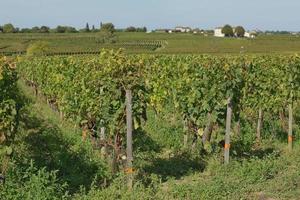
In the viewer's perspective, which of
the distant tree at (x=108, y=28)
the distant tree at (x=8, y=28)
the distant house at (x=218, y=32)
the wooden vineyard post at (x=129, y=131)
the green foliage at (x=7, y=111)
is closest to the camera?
the green foliage at (x=7, y=111)


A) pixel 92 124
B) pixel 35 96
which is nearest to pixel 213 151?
pixel 92 124

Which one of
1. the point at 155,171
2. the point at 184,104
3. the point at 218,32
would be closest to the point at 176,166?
the point at 155,171

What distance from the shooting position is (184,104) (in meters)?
12.0

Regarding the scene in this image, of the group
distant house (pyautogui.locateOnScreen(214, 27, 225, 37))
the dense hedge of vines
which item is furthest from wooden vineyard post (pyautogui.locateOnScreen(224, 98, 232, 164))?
distant house (pyautogui.locateOnScreen(214, 27, 225, 37))

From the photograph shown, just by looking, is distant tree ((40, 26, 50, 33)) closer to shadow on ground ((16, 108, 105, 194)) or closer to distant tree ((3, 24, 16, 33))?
distant tree ((3, 24, 16, 33))

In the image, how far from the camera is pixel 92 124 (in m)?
11.8

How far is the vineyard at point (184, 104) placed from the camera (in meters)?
9.20

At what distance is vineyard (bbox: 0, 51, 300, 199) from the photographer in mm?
9203

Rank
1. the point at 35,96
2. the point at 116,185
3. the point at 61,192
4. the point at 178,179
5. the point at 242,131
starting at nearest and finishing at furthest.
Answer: the point at 61,192
the point at 116,185
the point at 178,179
the point at 242,131
the point at 35,96

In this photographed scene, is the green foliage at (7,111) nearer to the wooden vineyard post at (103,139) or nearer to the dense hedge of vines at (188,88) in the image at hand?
the dense hedge of vines at (188,88)

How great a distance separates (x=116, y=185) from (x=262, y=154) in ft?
13.7

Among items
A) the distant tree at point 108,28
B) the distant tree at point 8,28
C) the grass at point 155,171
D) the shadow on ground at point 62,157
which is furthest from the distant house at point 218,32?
the grass at point 155,171

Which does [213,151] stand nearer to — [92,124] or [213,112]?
[213,112]

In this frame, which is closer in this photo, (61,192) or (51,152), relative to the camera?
(61,192)
